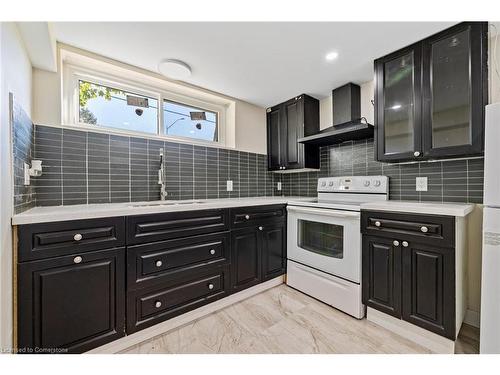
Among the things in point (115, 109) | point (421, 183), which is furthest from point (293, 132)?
point (115, 109)

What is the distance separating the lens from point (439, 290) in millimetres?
1305

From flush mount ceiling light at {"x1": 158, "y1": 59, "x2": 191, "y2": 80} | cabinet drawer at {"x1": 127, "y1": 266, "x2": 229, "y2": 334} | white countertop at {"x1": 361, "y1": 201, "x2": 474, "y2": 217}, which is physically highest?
flush mount ceiling light at {"x1": 158, "y1": 59, "x2": 191, "y2": 80}

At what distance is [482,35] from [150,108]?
102 inches

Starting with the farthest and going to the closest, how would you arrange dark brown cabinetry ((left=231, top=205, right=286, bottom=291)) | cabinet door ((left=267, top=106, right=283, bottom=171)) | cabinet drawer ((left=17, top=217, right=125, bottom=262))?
cabinet door ((left=267, top=106, right=283, bottom=171))
dark brown cabinetry ((left=231, top=205, right=286, bottom=291))
cabinet drawer ((left=17, top=217, right=125, bottom=262))

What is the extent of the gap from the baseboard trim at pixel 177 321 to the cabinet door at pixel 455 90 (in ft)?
5.99

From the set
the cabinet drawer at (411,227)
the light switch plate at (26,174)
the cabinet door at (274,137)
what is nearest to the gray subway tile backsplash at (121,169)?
the light switch plate at (26,174)

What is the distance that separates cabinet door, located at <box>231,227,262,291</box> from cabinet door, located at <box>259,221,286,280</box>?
0.07 metres

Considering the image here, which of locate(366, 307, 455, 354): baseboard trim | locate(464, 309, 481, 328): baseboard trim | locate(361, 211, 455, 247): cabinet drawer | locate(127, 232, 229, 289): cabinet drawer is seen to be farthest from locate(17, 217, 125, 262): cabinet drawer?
locate(464, 309, 481, 328): baseboard trim

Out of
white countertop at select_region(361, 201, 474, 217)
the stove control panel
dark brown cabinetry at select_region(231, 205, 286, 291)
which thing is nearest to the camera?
white countertop at select_region(361, 201, 474, 217)

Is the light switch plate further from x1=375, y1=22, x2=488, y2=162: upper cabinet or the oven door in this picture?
x1=375, y1=22, x2=488, y2=162: upper cabinet

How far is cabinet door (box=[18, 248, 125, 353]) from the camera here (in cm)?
107

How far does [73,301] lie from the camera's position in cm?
118
